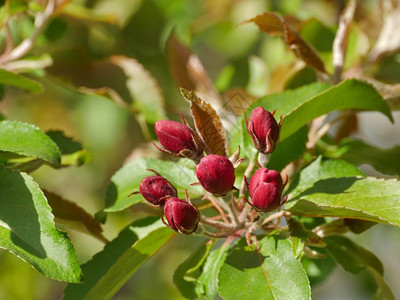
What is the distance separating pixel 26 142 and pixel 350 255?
24.1 inches

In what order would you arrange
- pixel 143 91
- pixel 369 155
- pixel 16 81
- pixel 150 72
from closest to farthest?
pixel 16 81, pixel 369 155, pixel 143 91, pixel 150 72

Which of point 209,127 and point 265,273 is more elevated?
point 209,127

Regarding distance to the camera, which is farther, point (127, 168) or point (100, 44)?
point (100, 44)

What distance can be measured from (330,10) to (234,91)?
0.64 metres

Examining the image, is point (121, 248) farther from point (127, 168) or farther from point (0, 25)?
point (0, 25)

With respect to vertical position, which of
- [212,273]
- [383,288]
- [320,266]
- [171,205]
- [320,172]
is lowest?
[320,266]

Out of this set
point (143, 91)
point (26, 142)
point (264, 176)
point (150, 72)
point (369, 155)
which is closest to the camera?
point (264, 176)

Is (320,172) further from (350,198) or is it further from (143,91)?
(143,91)

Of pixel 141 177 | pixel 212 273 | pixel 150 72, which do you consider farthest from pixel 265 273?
pixel 150 72

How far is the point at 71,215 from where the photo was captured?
3.28 feet

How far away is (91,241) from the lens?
221 centimetres

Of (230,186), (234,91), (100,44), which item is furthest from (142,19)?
(230,186)

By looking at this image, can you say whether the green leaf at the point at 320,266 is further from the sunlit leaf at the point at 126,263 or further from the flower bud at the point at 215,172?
the flower bud at the point at 215,172

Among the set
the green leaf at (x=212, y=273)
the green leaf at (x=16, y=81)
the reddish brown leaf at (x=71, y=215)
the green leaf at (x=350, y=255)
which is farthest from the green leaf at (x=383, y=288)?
the green leaf at (x=16, y=81)
